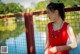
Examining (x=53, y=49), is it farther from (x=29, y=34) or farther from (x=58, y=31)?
(x=29, y=34)

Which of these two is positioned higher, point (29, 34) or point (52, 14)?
point (52, 14)

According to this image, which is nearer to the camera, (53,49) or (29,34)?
(53,49)

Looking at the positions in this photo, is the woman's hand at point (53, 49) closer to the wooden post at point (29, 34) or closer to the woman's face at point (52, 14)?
the woman's face at point (52, 14)

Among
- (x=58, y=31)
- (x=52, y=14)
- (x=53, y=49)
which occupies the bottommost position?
(x=53, y=49)

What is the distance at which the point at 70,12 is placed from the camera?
346 centimetres

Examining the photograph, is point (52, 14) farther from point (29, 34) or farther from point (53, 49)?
point (29, 34)

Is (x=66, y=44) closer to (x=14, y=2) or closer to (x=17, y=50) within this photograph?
(x=17, y=50)

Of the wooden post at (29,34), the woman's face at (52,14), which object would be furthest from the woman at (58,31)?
the wooden post at (29,34)

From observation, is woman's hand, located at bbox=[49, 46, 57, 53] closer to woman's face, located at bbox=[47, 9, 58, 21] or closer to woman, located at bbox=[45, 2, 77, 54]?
woman, located at bbox=[45, 2, 77, 54]

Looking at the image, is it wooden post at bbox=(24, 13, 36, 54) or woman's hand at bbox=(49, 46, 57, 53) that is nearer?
woman's hand at bbox=(49, 46, 57, 53)

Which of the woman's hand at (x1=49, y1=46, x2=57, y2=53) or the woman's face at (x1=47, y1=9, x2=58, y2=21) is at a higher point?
the woman's face at (x1=47, y1=9, x2=58, y2=21)

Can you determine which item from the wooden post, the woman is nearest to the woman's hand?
the woman

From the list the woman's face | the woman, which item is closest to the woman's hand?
the woman

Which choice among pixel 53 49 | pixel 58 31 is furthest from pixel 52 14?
pixel 53 49
